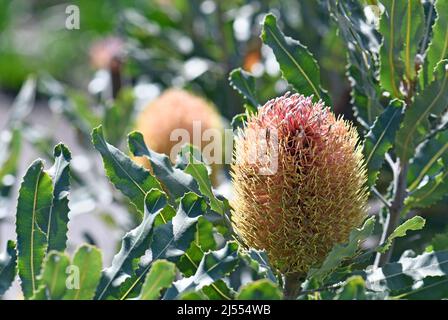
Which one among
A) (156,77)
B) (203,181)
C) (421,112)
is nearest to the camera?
(203,181)

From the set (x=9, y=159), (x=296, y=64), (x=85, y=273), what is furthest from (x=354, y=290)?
(x=9, y=159)

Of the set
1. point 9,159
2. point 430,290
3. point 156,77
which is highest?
point 156,77

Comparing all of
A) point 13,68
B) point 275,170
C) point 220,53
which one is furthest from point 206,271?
point 13,68

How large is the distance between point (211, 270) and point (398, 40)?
61cm

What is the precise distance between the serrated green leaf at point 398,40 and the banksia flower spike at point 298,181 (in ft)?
0.87

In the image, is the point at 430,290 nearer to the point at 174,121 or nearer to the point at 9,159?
the point at 174,121

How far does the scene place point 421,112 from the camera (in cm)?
Answer: 150

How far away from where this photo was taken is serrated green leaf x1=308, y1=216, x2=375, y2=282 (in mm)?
1210

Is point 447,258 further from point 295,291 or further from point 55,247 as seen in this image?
point 55,247

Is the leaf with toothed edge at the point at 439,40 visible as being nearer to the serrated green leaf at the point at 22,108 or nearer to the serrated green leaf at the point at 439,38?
the serrated green leaf at the point at 439,38

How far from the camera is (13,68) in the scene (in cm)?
930

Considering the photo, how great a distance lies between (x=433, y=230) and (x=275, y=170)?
1.53 meters

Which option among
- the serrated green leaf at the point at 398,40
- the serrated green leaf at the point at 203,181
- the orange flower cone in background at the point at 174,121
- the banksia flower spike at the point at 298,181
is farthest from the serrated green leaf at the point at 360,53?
the orange flower cone in background at the point at 174,121

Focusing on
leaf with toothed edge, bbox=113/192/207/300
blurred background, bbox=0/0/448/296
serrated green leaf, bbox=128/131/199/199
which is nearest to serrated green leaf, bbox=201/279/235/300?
leaf with toothed edge, bbox=113/192/207/300
